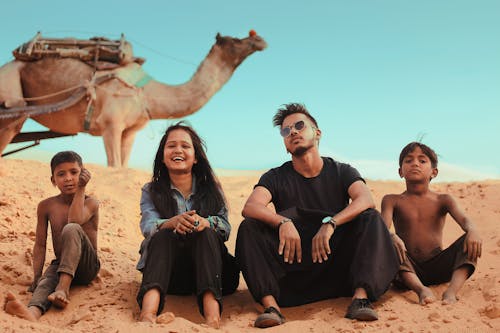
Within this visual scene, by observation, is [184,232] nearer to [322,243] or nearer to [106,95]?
[322,243]

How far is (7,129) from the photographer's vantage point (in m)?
11.1

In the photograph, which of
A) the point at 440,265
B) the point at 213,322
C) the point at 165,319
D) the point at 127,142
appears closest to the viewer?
the point at 165,319

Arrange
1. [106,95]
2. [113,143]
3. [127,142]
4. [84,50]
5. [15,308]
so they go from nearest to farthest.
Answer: [15,308]
[113,143]
[106,95]
[84,50]
[127,142]

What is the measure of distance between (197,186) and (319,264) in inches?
39.2

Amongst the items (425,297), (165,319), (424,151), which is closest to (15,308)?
(165,319)

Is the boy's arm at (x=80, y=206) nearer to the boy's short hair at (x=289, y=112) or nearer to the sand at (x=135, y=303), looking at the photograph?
the sand at (x=135, y=303)

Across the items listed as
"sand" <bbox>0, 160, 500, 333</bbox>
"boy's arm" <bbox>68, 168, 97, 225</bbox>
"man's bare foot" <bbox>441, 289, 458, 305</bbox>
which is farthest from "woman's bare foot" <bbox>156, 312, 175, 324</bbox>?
"man's bare foot" <bbox>441, 289, 458, 305</bbox>

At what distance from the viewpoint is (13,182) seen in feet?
25.3

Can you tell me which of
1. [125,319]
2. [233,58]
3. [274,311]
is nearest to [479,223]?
[274,311]

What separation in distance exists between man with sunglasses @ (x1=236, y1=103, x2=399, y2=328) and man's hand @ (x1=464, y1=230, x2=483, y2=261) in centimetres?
52

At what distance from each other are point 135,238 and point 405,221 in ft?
11.7

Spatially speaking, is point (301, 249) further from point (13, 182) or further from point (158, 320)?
point (13, 182)

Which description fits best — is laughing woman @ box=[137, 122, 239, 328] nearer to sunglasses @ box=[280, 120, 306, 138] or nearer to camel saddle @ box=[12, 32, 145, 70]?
sunglasses @ box=[280, 120, 306, 138]

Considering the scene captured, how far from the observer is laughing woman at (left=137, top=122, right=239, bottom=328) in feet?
11.3
